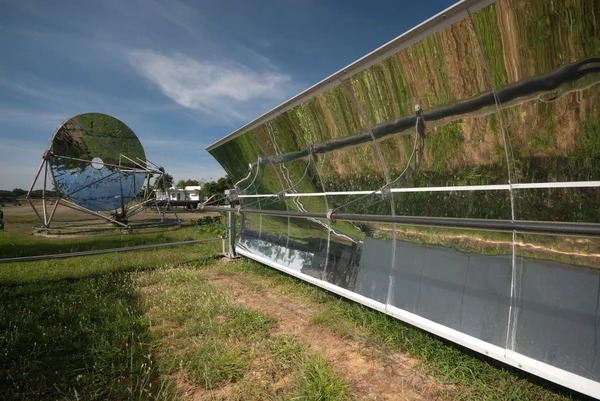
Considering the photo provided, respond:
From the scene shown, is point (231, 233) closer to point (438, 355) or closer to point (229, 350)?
point (229, 350)

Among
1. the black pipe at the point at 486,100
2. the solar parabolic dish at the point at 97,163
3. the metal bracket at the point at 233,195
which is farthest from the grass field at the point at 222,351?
the solar parabolic dish at the point at 97,163

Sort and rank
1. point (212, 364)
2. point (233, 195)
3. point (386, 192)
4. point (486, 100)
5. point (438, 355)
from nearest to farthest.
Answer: point (486, 100), point (212, 364), point (438, 355), point (386, 192), point (233, 195)

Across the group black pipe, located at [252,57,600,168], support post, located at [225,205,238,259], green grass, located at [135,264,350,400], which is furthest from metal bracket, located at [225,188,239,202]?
black pipe, located at [252,57,600,168]

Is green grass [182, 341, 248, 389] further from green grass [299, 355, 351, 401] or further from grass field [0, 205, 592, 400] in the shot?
green grass [299, 355, 351, 401]

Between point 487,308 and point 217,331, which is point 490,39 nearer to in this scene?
point 487,308

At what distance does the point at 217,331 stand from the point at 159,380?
0.82m

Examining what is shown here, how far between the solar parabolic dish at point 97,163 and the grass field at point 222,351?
918 cm

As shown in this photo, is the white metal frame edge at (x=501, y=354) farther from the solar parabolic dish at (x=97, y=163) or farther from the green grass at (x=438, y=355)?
the solar parabolic dish at (x=97, y=163)

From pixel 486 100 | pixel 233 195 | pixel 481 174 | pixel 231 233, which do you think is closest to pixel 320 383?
pixel 481 174

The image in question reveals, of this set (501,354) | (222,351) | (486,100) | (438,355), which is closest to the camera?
(501,354)

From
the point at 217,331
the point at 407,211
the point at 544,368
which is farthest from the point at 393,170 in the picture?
the point at 217,331

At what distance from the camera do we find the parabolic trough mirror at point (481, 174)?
6.37 ft

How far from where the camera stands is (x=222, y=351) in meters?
2.78

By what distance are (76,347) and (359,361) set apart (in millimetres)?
2663
